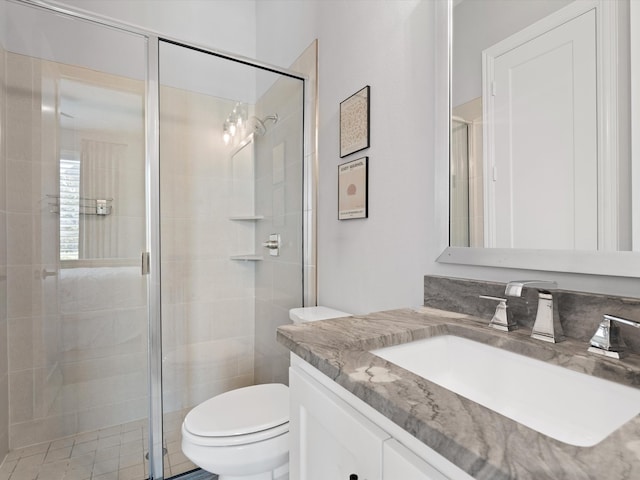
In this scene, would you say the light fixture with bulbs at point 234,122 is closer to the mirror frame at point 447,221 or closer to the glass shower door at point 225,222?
the glass shower door at point 225,222

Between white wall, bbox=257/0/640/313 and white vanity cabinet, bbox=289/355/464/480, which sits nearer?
white vanity cabinet, bbox=289/355/464/480

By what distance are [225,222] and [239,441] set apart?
1.31 meters

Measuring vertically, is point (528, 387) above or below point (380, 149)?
below

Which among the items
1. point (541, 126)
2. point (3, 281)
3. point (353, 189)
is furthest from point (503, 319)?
point (3, 281)

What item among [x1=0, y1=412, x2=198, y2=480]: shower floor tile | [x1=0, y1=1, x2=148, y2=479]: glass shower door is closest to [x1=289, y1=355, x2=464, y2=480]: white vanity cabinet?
[x1=0, y1=412, x2=198, y2=480]: shower floor tile

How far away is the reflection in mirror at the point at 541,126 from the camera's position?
649 millimetres

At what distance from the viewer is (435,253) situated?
100 cm

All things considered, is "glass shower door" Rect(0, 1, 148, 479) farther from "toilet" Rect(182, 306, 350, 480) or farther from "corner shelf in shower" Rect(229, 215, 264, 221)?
"toilet" Rect(182, 306, 350, 480)

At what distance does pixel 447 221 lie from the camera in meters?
0.97

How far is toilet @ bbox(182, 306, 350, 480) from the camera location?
1111 mm

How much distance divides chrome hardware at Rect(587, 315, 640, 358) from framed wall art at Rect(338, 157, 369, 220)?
2.62 ft

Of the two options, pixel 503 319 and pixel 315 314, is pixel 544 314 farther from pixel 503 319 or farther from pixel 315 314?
pixel 315 314

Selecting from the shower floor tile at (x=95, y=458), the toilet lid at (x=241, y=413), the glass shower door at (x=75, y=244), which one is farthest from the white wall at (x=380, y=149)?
the shower floor tile at (x=95, y=458)

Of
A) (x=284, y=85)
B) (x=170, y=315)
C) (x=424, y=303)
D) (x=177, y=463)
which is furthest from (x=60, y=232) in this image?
(x=424, y=303)
